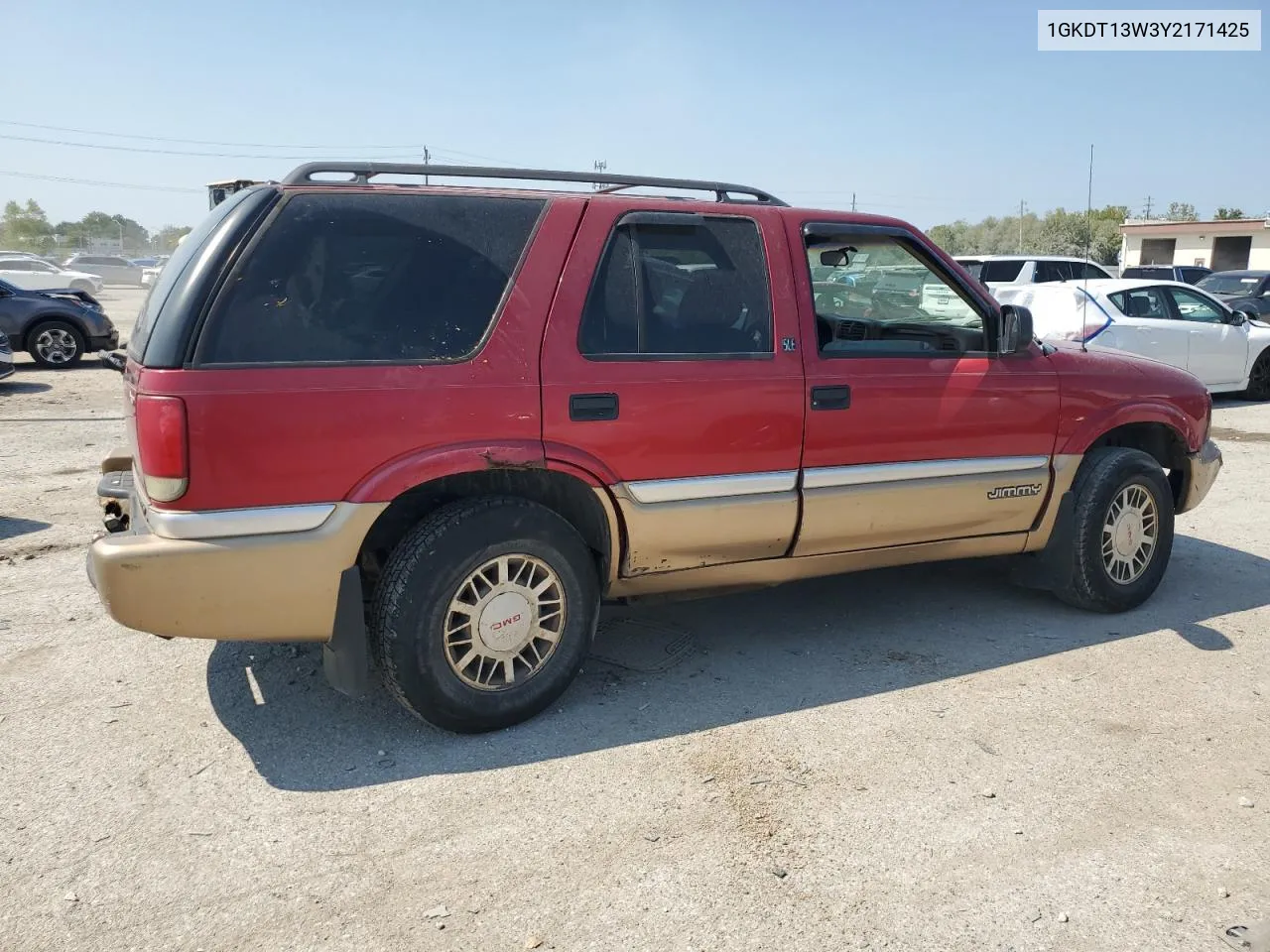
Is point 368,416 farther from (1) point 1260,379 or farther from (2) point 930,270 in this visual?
(1) point 1260,379

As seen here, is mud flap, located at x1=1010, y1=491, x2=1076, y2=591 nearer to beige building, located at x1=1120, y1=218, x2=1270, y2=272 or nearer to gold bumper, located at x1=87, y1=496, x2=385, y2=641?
gold bumper, located at x1=87, y1=496, x2=385, y2=641

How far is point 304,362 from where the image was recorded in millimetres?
3295

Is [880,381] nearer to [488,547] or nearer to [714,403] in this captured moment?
[714,403]

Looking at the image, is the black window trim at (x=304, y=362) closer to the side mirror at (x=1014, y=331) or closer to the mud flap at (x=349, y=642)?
the mud flap at (x=349, y=642)

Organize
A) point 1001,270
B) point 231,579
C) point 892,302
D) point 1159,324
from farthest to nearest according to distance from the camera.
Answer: point 1001,270
point 1159,324
point 892,302
point 231,579

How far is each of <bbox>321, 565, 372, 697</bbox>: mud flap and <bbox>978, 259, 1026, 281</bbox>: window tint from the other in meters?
14.5

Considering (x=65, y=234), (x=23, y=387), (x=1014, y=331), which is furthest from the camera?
(x=65, y=234)

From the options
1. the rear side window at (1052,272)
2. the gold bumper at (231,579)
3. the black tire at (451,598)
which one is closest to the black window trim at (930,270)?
the black tire at (451,598)

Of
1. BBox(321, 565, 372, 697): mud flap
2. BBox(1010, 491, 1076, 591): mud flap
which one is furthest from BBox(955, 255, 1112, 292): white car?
BBox(321, 565, 372, 697): mud flap

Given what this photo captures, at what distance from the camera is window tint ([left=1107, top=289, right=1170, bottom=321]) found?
1225cm

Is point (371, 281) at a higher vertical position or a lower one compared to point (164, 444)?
higher

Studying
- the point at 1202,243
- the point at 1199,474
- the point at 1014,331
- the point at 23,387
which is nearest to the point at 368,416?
the point at 1014,331

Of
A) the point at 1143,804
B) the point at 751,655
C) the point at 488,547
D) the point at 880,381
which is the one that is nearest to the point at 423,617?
the point at 488,547

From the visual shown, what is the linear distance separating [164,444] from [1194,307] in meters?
12.9
